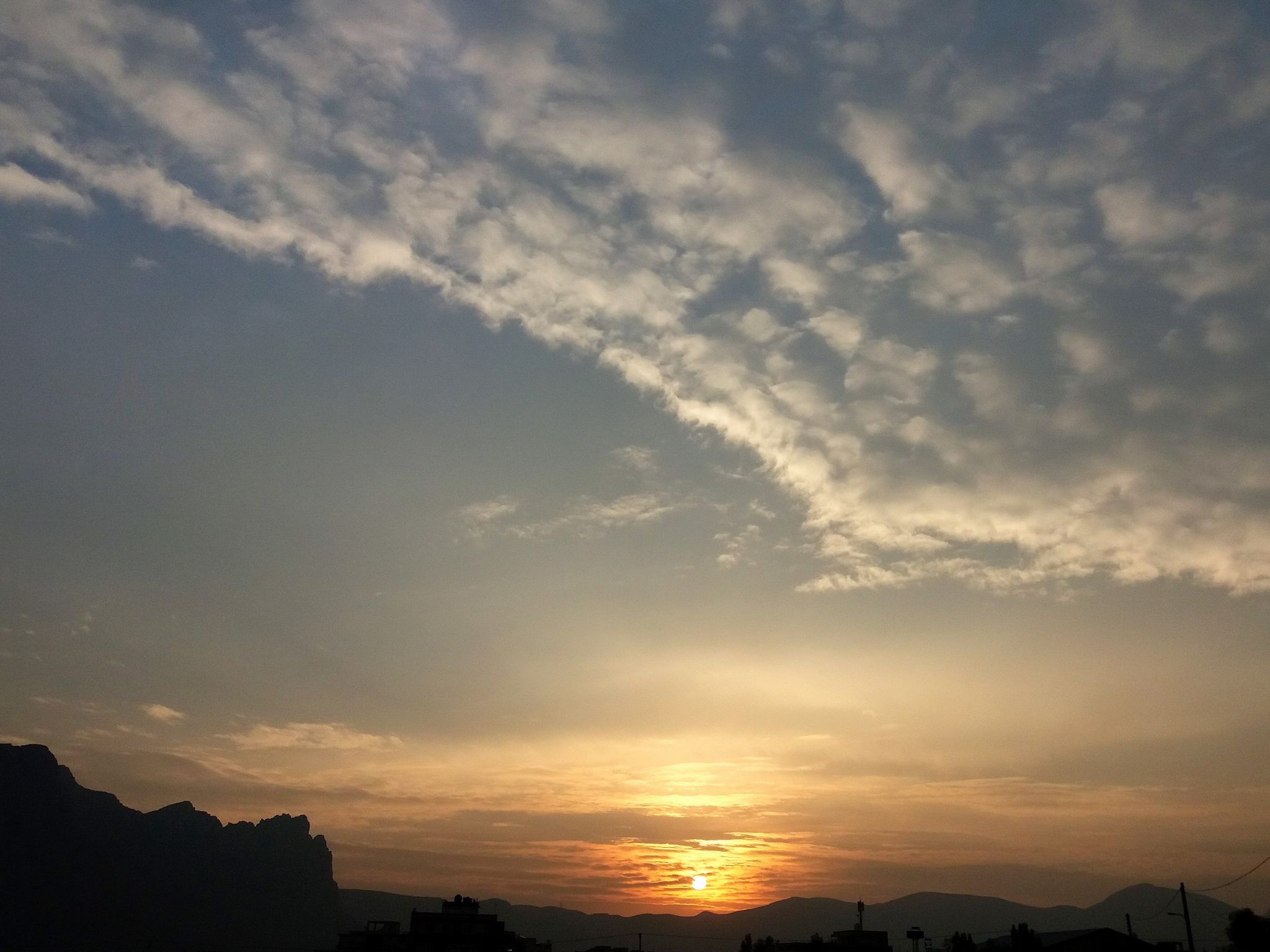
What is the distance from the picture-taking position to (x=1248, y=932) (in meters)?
84.8

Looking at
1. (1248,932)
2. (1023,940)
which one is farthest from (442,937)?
(1248,932)

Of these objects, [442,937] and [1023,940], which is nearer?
[1023,940]

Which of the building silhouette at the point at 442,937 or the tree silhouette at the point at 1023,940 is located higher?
the tree silhouette at the point at 1023,940

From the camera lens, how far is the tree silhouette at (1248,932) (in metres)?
82.8

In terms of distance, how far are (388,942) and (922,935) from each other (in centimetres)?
6802

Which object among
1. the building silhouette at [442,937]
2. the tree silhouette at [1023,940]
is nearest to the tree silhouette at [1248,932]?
the tree silhouette at [1023,940]

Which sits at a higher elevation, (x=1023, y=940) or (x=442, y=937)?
(x=1023, y=940)

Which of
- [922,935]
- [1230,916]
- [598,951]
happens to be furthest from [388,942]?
[1230,916]

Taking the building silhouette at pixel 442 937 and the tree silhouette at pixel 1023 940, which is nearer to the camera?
the tree silhouette at pixel 1023 940

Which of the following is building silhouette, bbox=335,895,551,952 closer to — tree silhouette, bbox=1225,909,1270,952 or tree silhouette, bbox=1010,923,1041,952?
tree silhouette, bbox=1010,923,1041,952

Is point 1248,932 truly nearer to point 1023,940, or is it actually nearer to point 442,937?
point 1023,940

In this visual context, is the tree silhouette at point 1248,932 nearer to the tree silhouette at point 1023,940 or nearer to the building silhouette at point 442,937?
the tree silhouette at point 1023,940

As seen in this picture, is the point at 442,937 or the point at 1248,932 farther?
the point at 442,937

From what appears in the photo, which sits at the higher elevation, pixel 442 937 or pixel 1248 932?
→ pixel 1248 932
